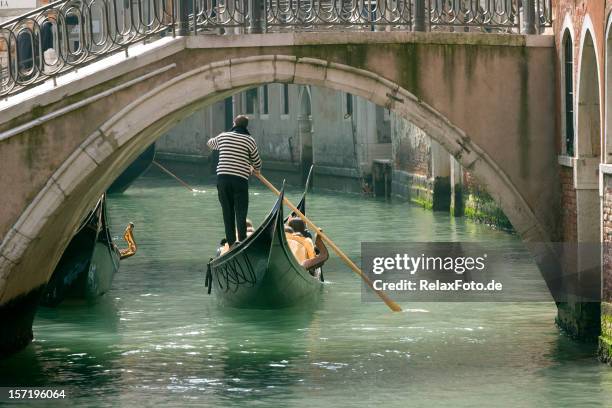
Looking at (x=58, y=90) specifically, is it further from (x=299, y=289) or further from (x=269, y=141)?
(x=269, y=141)

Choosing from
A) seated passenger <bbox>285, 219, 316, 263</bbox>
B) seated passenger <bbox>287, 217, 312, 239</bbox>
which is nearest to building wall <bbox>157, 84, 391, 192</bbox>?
seated passenger <bbox>287, 217, 312, 239</bbox>

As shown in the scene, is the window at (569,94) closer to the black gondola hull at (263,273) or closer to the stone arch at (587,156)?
the stone arch at (587,156)

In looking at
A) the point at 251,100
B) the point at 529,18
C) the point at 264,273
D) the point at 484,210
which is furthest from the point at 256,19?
the point at 251,100

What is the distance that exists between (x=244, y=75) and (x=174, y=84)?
322 mm

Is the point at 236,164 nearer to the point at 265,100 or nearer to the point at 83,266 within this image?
the point at 83,266

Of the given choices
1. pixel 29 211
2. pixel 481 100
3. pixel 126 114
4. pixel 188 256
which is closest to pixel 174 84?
pixel 126 114

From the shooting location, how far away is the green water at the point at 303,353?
22.1 ft

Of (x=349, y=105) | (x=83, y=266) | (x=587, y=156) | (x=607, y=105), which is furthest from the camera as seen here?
(x=349, y=105)

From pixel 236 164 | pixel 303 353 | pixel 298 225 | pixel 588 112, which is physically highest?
pixel 588 112

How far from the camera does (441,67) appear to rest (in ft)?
24.5

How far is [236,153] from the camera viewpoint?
8.80 m

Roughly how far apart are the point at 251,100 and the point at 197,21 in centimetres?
1529

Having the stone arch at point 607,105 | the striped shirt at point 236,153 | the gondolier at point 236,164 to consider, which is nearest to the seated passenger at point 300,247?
the gondolier at point 236,164

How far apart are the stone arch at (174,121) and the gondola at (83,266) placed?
1734mm
